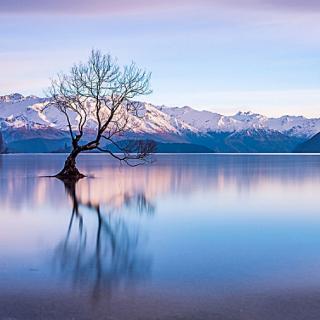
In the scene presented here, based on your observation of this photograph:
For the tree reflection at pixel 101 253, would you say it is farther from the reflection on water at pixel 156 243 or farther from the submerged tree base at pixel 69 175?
the submerged tree base at pixel 69 175

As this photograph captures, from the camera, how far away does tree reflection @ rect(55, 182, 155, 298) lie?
1175cm

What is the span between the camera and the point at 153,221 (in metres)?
21.4

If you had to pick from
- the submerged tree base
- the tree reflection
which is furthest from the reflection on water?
the submerged tree base

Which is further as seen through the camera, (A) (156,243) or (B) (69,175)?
(B) (69,175)

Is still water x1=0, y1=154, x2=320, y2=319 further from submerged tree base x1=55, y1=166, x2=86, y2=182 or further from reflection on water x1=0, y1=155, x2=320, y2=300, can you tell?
submerged tree base x1=55, y1=166, x2=86, y2=182

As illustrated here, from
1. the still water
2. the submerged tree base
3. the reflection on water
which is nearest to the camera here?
the still water

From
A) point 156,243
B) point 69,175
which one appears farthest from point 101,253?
point 69,175

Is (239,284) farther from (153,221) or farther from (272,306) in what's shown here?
(153,221)

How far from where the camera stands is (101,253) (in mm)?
14586

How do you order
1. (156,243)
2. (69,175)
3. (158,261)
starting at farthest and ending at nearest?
(69,175) < (156,243) < (158,261)

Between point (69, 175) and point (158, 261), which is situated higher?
point (158, 261)

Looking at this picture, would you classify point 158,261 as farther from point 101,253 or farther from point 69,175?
point 69,175

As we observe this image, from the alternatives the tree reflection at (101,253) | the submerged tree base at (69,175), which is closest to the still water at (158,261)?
the tree reflection at (101,253)

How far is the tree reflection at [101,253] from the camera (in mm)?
11750
